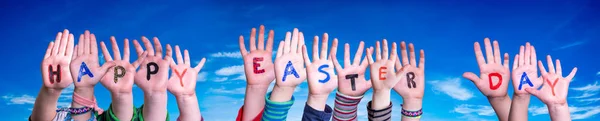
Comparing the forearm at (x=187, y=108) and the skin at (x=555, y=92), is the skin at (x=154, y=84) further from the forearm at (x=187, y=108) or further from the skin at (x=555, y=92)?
the skin at (x=555, y=92)

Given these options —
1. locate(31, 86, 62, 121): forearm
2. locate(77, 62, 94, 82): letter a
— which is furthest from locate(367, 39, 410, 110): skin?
locate(31, 86, 62, 121): forearm

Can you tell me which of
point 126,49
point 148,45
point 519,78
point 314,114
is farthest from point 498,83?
point 126,49

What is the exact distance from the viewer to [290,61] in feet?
22.1

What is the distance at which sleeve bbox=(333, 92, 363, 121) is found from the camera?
6.57 metres

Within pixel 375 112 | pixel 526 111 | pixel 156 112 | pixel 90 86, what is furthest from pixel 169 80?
pixel 526 111

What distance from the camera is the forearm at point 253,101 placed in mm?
6648

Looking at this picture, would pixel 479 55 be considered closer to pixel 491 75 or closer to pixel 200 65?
pixel 491 75

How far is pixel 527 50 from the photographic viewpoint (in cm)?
754

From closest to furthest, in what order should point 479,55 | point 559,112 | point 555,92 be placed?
1. point 559,112
2. point 555,92
3. point 479,55

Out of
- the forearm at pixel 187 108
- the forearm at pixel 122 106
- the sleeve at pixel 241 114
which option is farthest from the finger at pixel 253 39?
the forearm at pixel 122 106

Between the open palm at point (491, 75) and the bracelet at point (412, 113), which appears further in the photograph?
the open palm at point (491, 75)

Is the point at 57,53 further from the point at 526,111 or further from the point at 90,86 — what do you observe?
the point at 526,111

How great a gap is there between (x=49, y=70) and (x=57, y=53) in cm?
25

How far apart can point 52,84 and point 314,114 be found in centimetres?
277
